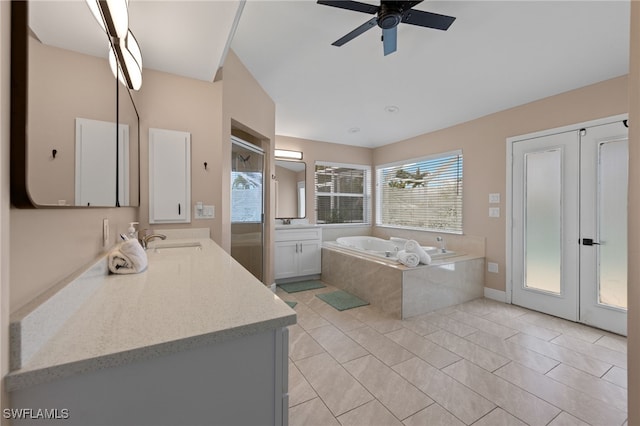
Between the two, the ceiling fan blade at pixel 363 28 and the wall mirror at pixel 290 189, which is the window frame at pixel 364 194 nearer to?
the wall mirror at pixel 290 189

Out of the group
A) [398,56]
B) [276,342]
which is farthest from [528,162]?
[276,342]

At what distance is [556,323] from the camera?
2791 mm

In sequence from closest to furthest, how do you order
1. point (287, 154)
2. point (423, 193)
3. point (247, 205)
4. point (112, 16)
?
point (112, 16), point (247, 205), point (423, 193), point (287, 154)

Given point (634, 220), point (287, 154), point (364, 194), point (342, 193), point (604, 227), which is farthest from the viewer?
point (364, 194)

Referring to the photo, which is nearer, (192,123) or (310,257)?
(192,123)

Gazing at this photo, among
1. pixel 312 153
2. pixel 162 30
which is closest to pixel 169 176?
pixel 162 30

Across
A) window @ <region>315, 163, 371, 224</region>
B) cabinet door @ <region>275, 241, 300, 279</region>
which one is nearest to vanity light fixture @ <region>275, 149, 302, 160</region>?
window @ <region>315, 163, 371, 224</region>

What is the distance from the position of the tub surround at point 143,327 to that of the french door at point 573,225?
11.1ft

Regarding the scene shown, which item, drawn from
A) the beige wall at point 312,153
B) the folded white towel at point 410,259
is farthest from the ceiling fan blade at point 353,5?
the beige wall at point 312,153

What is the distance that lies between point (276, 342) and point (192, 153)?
206 centimetres

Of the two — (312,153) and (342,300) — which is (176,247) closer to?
(342,300)

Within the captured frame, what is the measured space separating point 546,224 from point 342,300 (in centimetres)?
250

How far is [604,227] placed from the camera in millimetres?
2627

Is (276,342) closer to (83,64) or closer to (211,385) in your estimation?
(211,385)
